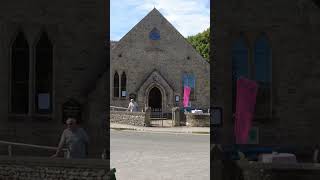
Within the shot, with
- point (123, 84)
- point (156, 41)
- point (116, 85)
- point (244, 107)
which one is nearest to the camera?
point (244, 107)

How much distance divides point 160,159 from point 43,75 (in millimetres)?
7368

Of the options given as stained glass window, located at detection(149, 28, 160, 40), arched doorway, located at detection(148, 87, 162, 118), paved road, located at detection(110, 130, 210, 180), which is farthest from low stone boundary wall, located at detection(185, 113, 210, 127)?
stained glass window, located at detection(149, 28, 160, 40)

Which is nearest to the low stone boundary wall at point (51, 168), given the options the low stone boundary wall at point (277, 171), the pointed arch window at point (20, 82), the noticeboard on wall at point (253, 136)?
the pointed arch window at point (20, 82)

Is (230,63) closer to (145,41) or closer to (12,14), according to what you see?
(12,14)

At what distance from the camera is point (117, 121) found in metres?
41.6

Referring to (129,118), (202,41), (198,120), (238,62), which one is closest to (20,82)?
(238,62)

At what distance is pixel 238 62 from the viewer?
40.5ft

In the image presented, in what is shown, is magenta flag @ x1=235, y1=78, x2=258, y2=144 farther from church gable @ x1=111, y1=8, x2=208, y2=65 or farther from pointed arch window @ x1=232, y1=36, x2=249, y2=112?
church gable @ x1=111, y1=8, x2=208, y2=65

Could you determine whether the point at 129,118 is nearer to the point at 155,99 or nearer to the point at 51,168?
the point at 155,99

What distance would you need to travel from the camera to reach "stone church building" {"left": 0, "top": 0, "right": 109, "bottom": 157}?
12578 mm

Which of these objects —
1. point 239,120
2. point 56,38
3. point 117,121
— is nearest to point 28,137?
point 56,38

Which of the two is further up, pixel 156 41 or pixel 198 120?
pixel 156 41

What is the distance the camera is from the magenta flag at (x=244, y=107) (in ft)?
40.0

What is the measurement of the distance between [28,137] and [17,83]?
132 cm
